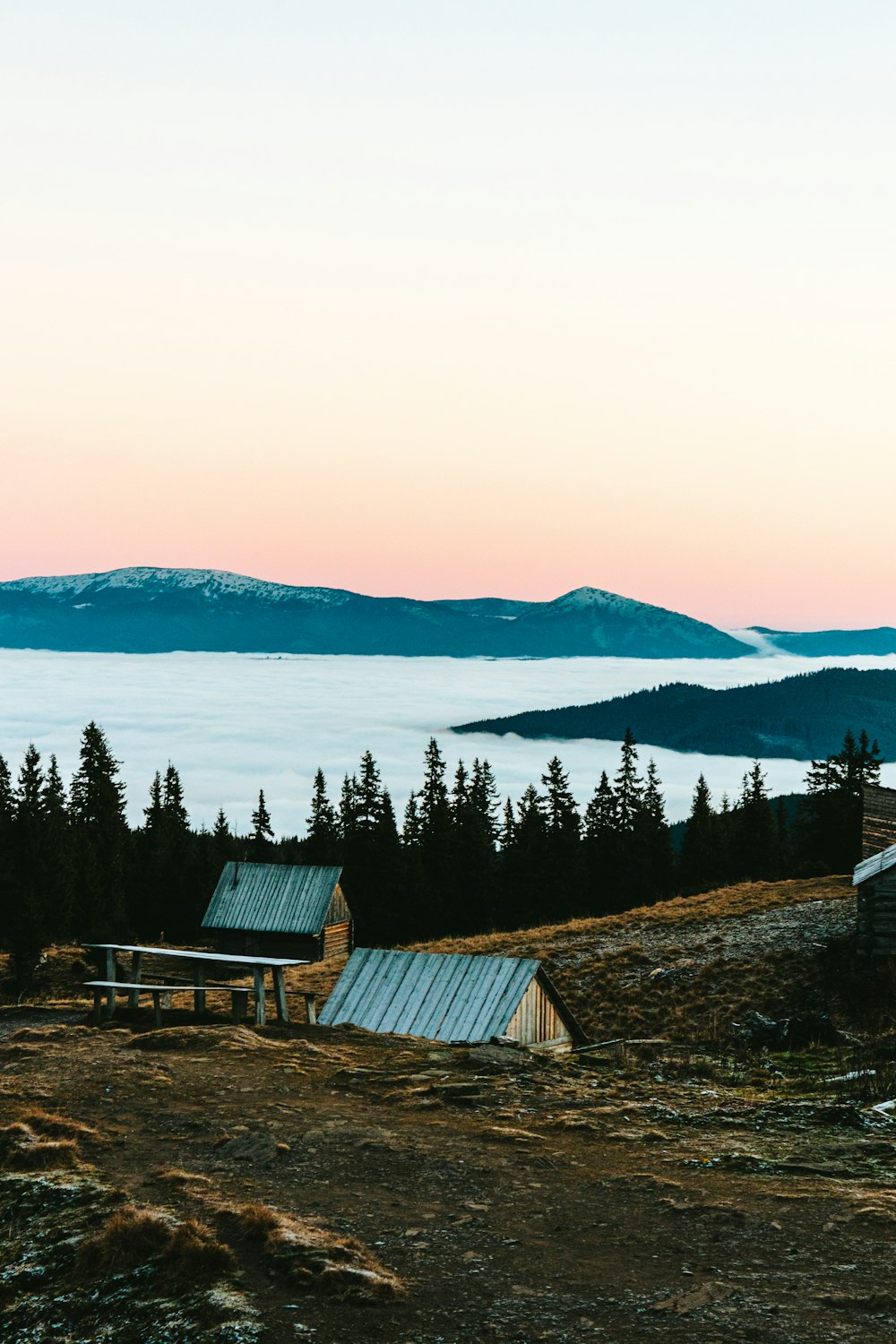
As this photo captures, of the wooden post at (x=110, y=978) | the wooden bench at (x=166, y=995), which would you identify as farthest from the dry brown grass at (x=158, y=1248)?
the wooden post at (x=110, y=978)

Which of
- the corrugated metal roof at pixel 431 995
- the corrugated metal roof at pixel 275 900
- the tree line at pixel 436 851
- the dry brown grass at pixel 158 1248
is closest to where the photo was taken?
the dry brown grass at pixel 158 1248

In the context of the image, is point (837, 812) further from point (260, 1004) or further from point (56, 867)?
point (260, 1004)

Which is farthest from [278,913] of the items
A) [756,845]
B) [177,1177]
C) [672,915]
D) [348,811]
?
[177,1177]

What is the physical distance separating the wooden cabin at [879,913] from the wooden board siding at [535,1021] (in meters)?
14.4

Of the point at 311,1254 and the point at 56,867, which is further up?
the point at 311,1254

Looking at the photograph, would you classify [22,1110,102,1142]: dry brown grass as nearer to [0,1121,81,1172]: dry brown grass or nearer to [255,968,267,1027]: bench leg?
[0,1121,81,1172]: dry brown grass

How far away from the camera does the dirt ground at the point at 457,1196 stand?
9.48 m

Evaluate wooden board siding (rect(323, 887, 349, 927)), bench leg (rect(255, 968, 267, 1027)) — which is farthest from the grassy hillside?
bench leg (rect(255, 968, 267, 1027))

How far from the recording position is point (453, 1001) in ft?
80.7

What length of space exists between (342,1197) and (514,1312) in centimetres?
387

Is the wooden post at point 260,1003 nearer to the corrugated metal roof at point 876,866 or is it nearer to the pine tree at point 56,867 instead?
the corrugated metal roof at point 876,866

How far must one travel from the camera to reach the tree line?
77188mm

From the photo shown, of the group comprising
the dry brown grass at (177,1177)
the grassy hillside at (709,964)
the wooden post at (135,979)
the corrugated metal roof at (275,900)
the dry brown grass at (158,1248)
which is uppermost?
the dry brown grass at (158,1248)

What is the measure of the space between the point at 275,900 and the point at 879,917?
33.6 m
